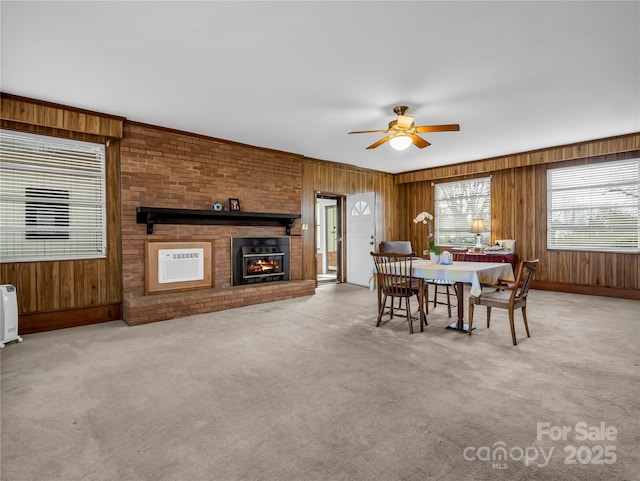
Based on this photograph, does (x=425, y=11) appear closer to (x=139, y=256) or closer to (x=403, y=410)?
(x=403, y=410)

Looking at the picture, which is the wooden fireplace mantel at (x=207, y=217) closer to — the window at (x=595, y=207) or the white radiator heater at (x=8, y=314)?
the white radiator heater at (x=8, y=314)

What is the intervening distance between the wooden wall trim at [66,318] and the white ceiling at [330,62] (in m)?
2.45

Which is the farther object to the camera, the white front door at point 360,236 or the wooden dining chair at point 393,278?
the white front door at point 360,236

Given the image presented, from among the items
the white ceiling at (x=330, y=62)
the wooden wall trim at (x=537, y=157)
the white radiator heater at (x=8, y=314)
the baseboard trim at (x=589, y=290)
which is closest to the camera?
the white ceiling at (x=330, y=62)

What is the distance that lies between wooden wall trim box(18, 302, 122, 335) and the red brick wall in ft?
0.81

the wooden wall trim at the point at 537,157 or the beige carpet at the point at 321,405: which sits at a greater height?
the wooden wall trim at the point at 537,157

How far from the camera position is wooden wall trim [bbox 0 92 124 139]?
363 centimetres

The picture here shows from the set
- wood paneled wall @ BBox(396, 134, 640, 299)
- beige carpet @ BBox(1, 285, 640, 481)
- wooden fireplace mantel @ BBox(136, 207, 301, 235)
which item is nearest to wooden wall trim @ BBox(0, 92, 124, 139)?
wooden fireplace mantel @ BBox(136, 207, 301, 235)

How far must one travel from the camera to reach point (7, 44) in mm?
2672

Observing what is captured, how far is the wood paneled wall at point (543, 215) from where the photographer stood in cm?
552

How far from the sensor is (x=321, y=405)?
7.23ft

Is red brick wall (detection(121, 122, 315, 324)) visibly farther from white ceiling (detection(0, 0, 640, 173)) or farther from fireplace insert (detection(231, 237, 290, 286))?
white ceiling (detection(0, 0, 640, 173))

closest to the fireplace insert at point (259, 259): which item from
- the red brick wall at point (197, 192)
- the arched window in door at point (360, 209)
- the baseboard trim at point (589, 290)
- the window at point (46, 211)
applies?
the red brick wall at point (197, 192)

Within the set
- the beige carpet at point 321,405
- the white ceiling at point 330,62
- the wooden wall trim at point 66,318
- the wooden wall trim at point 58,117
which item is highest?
the white ceiling at point 330,62
